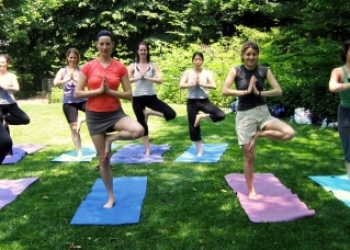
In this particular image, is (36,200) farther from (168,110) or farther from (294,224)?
(294,224)

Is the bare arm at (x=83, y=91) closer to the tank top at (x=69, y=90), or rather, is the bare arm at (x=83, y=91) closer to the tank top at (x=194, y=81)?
the tank top at (x=69, y=90)

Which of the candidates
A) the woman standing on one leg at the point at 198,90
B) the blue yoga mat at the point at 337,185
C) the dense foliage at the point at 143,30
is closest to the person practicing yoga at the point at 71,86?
the woman standing on one leg at the point at 198,90

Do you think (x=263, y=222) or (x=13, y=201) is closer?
(x=263, y=222)

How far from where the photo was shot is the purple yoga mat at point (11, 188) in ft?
15.8

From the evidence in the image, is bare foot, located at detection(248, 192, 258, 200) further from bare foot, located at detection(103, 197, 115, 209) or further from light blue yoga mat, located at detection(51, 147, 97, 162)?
light blue yoga mat, located at detection(51, 147, 97, 162)

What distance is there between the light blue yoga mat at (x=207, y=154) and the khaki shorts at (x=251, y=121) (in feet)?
6.74

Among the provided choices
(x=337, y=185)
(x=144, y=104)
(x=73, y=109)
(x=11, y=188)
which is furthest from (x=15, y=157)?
(x=337, y=185)

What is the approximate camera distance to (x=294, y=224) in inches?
153

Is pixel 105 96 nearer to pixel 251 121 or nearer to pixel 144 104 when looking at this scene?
pixel 251 121

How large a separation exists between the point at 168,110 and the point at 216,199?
2.03 meters

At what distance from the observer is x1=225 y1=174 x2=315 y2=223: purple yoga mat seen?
4.07 metres

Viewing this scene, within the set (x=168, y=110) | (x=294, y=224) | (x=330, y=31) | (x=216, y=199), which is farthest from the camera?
(x=330, y=31)

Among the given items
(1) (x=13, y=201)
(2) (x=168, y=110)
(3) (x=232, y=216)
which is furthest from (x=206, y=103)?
(1) (x=13, y=201)

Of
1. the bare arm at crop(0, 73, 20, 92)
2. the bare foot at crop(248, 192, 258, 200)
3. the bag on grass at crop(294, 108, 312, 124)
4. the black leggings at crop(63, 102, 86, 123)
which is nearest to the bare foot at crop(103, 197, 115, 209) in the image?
the bare foot at crop(248, 192, 258, 200)
